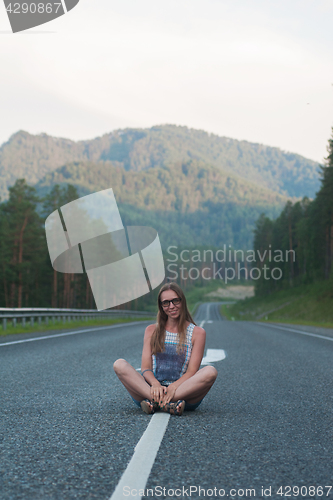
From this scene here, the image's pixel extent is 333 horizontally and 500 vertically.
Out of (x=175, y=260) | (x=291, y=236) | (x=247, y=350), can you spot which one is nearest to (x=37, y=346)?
(x=247, y=350)

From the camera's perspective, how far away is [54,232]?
223 ft

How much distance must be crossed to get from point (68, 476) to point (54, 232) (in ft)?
218

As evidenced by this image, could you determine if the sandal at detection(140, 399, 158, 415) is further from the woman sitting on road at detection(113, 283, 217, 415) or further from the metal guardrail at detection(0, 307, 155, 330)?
the metal guardrail at detection(0, 307, 155, 330)

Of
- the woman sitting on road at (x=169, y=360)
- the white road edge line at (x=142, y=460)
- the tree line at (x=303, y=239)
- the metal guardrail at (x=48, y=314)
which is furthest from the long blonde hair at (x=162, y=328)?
the tree line at (x=303, y=239)

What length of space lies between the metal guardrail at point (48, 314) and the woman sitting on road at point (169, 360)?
1248 centimetres

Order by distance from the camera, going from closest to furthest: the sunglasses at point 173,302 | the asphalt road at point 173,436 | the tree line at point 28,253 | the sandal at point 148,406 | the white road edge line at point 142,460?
the white road edge line at point 142,460
the asphalt road at point 173,436
the sandal at point 148,406
the sunglasses at point 173,302
the tree line at point 28,253

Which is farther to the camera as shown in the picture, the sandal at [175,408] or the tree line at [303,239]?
the tree line at [303,239]

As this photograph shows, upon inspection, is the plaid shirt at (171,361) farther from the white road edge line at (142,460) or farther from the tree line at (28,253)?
the tree line at (28,253)

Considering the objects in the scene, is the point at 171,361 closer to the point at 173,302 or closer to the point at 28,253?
the point at 173,302

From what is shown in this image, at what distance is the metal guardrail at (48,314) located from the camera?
731 inches

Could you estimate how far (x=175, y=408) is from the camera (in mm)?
5254

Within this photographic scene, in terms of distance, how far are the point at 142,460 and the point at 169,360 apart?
200cm

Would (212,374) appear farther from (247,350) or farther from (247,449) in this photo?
(247,350)

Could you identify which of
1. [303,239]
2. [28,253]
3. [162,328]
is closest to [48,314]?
[162,328]
